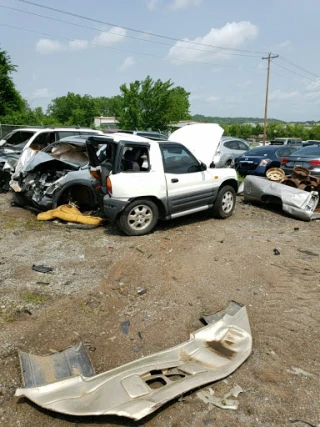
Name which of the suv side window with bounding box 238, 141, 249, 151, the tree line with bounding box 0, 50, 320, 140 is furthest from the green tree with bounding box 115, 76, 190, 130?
the suv side window with bounding box 238, 141, 249, 151

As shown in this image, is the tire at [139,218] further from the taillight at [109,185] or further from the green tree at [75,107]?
the green tree at [75,107]

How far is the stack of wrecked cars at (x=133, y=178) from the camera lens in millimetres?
6262

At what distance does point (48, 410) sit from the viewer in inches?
98.0

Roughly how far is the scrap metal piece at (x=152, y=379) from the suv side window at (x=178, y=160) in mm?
3884

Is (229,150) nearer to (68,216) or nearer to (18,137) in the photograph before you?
(18,137)

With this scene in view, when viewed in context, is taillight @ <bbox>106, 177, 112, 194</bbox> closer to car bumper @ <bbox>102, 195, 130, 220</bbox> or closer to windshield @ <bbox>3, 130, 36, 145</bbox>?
car bumper @ <bbox>102, 195, 130, 220</bbox>

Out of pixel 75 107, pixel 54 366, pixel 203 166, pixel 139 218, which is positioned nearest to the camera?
pixel 54 366

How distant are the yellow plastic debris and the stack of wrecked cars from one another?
0.26 m

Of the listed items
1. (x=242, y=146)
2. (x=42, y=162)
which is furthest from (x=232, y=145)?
(x=42, y=162)

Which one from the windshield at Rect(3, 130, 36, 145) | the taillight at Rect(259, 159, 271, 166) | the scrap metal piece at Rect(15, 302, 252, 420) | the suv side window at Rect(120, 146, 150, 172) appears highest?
the windshield at Rect(3, 130, 36, 145)

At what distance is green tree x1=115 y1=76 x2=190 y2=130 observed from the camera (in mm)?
37188

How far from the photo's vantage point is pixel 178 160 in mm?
6887

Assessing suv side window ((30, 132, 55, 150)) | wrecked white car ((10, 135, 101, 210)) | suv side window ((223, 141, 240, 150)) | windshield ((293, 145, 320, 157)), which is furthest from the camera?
suv side window ((223, 141, 240, 150))

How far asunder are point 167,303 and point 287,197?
18.3 ft
